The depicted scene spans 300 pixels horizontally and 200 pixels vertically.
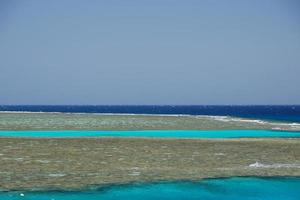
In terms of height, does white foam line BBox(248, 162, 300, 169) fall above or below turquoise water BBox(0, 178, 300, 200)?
above

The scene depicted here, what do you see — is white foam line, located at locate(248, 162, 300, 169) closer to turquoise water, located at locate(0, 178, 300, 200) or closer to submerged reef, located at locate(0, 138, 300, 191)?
submerged reef, located at locate(0, 138, 300, 191)

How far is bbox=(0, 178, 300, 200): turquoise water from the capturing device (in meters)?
18.1

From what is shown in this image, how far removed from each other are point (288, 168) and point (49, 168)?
1135cm

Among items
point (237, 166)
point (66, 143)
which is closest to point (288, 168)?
point (237, 166)

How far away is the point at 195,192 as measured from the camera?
1950cm

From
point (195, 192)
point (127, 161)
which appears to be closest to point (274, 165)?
point (127, 161)

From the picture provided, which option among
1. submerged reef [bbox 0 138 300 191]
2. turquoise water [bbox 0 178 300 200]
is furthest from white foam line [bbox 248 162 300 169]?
turquoise water [bbox 0 178 300 200]

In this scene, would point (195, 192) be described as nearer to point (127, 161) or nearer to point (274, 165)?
point (127, 161)

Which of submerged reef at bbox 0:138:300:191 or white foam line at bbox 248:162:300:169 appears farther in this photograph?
white foam line at bbox 248:162:300:169

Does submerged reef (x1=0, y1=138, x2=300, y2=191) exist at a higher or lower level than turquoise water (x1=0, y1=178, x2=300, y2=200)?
higher

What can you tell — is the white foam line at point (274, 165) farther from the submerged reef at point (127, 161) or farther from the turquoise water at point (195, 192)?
the turquoise water at point (195, 192)

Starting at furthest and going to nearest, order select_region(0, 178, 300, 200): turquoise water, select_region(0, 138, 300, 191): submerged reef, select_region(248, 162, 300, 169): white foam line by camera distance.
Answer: select_region(248, 162, 300, 169): white foam line, select_region(0, 138, 300, 191): submerged reef, select_region(0, 178, 300, 200): turquoise water

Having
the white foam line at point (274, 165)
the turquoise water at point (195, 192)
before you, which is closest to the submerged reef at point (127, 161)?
the white foam line at point (274, 165)

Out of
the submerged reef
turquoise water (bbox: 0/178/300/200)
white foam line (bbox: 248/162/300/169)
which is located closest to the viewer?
turquoise water (bbox: 0/178/300/200)
